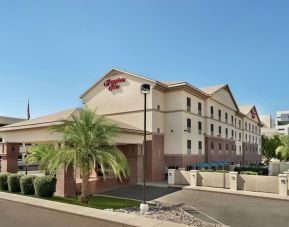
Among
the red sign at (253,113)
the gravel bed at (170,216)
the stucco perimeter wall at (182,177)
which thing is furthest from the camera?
the red sign at (253,113)

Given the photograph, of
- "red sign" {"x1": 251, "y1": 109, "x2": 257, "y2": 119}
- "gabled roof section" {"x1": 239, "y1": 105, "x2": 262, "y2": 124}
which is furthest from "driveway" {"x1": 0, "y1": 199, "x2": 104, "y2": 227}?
"red sign" {"x1": 251, "y1": 109, "x2": 257, "y2": 119}

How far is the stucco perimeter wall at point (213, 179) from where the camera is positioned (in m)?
24.8

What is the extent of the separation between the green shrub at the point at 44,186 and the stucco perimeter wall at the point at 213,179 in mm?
14750

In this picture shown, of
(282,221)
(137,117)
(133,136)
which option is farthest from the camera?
(137,117)

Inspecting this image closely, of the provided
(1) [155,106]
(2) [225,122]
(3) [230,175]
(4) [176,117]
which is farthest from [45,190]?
(2) [225,122]

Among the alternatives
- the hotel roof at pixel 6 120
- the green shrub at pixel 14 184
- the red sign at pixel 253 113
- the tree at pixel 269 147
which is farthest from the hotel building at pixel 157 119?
the tree at pixel 269 147

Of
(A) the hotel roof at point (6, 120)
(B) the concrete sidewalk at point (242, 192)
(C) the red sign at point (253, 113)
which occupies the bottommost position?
(B) the concrete sidewalk at point (242, 192)

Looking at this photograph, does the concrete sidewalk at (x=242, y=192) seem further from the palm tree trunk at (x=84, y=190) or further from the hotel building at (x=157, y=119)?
the palm tree trunk at (x=84, y=190)

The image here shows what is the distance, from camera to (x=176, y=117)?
3394 cm

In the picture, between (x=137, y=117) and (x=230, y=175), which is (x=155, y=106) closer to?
(x=137, y=117)

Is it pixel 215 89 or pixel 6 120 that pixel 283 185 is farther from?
pixel 6 120

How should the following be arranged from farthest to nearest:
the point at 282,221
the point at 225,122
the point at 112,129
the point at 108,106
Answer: the point at 225,122, the point at 108,106, the point at 112,129, the point at 282,221

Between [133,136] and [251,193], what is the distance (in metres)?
11.9

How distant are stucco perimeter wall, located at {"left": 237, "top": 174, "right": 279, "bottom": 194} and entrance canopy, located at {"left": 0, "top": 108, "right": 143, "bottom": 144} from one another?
10628mm
